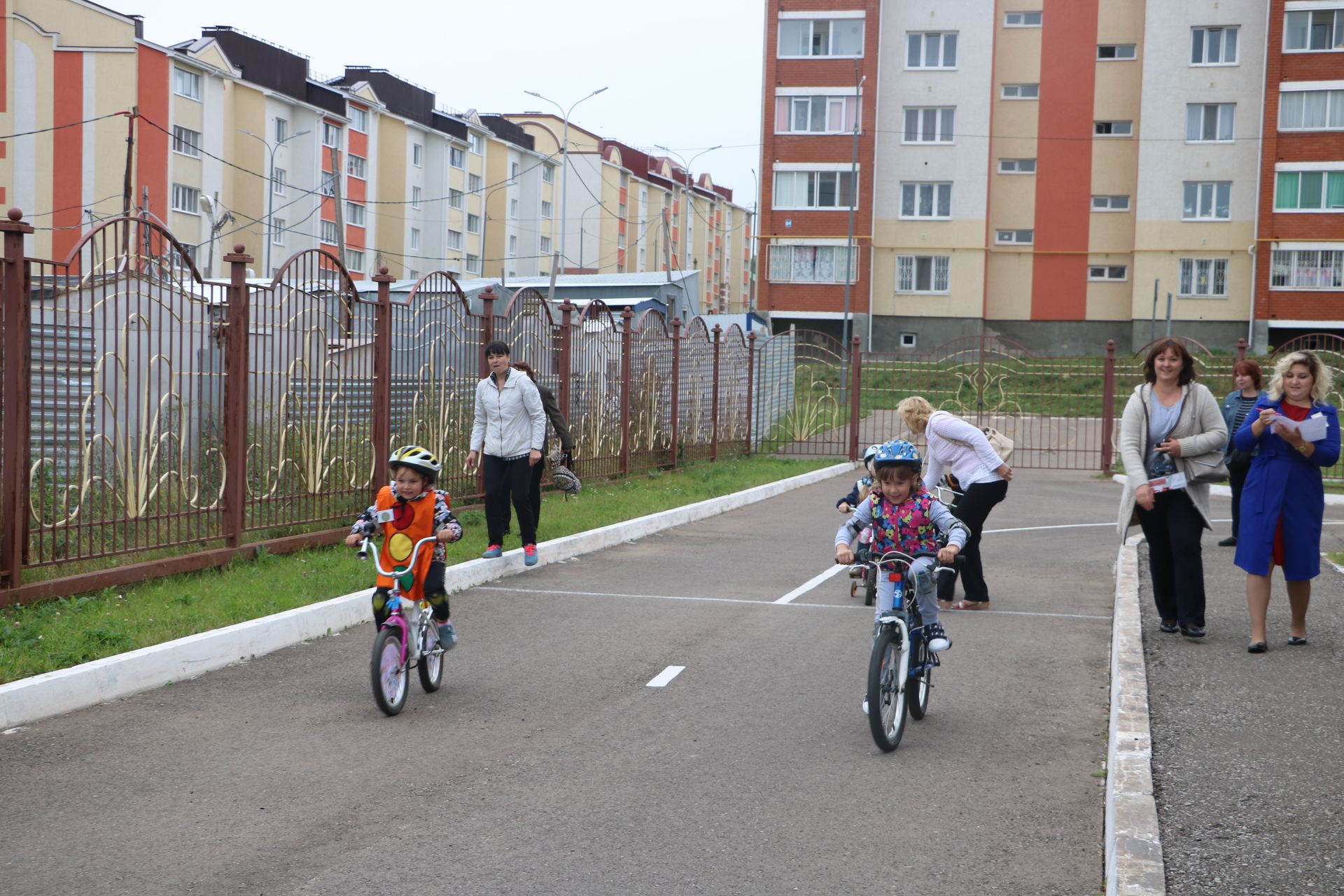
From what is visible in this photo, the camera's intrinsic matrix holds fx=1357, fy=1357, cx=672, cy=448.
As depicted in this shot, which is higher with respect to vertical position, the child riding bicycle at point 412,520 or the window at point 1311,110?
the window at point 1311,110

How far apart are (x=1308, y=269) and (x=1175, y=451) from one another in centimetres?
4080

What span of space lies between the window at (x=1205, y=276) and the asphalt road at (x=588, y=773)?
1595 inches

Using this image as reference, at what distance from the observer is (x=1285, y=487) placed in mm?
7672

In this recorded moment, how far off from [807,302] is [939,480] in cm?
3905

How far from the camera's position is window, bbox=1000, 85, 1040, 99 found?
4816 cm

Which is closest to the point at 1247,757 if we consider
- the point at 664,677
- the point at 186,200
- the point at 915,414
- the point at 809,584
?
the point at 664,677

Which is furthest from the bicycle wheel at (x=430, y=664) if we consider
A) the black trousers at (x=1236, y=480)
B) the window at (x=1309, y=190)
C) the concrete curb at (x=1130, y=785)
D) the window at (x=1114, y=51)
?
the window at (x=1114, y=51)

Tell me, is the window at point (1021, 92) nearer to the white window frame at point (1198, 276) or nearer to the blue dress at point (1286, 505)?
the white window frame at point (1198, 276)

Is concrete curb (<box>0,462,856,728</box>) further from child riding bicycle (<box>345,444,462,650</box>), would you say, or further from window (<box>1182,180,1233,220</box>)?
window (<box>1182,180,1233,220</box>)

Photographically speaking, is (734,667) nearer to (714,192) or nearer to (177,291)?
(177,291)

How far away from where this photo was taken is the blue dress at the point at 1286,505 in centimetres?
762

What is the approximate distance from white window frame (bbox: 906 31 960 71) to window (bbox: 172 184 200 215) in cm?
2698

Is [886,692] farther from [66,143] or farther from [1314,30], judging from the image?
[66,143]

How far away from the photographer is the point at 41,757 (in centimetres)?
576
